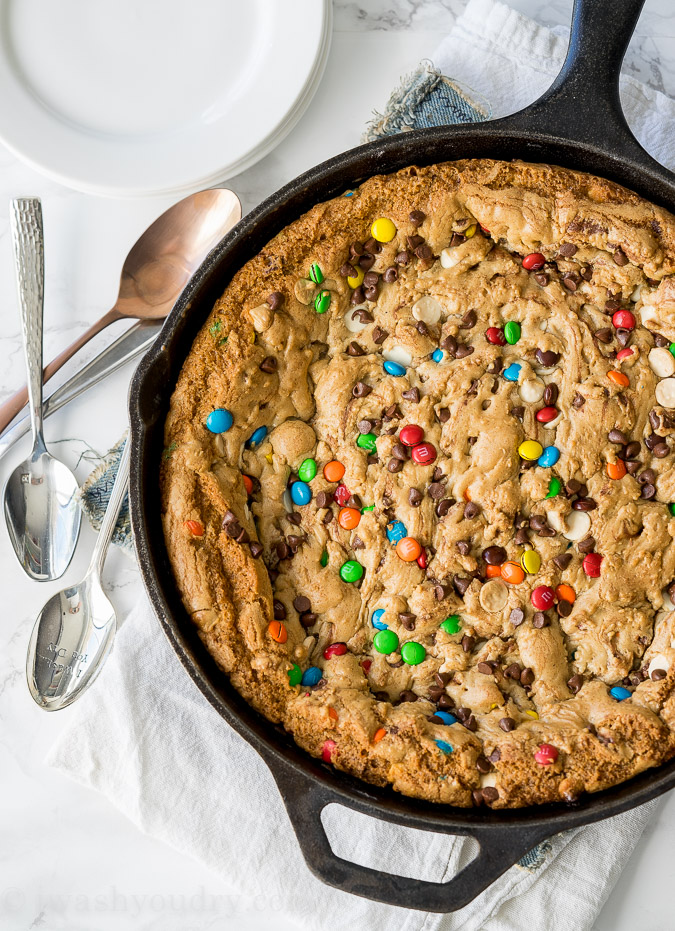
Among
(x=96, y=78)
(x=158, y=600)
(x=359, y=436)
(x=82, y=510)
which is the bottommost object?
(x=82, y=510)

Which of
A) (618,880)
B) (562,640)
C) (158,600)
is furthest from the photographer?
(618,880)

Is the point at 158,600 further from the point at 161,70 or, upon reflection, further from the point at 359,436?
the point at 161,70

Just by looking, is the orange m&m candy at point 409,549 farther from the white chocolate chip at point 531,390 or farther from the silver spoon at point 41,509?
the silver spoon at point 41,509

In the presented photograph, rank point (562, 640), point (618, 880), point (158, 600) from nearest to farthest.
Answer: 1. point (158, 600)
2. point (562, 640)
3. point (618, 880)

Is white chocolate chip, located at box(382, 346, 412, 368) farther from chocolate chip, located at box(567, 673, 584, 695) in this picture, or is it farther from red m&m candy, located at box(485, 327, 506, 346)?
chocolate chip, located at box(567, 673, 584, 695)

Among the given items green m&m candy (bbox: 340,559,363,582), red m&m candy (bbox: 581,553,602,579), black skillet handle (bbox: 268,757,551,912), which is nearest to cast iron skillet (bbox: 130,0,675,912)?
black skillet handle (bbox: 268,757,551,912)

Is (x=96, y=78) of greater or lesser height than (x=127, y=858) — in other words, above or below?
above

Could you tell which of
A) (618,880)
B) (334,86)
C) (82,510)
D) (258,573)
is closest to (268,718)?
(258,573)
